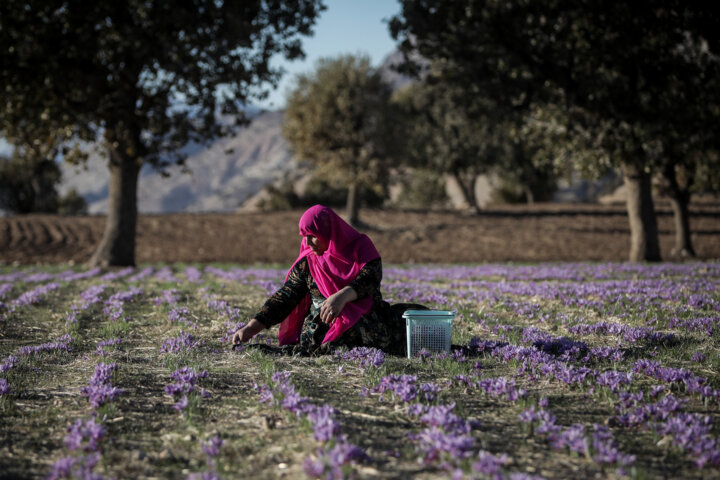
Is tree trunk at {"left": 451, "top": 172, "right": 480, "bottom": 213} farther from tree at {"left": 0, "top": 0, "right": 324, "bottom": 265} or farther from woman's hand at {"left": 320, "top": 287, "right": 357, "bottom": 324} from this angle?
woman's hand at {"left": 320, "top": 287, "right": 357, "bottom": 324}

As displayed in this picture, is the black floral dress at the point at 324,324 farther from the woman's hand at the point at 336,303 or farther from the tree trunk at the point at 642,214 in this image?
the tree trunk at the point at 642,214

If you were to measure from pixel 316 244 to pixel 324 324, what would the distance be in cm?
99

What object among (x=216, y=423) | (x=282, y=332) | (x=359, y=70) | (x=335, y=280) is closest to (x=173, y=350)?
(x=282, y=332)

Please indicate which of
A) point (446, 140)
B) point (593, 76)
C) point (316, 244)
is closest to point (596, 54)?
point (593, 76)

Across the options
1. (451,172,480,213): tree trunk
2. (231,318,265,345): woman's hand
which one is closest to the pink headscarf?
(231,318,265,345): woman's hand

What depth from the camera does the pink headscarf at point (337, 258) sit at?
21.0 feet

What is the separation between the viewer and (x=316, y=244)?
650 centimetres

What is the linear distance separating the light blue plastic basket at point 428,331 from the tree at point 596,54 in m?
13.7

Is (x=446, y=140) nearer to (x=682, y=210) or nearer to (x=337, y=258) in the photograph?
(x=682, y=210)

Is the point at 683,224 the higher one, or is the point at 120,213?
the point at 120,213

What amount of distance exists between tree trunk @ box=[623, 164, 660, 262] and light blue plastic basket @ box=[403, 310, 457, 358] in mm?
15870

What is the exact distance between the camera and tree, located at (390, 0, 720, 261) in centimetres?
1766

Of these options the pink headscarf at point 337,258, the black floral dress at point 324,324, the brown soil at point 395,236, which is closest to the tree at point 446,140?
the brown soil at point 395,236

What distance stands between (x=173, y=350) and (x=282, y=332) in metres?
1.32
